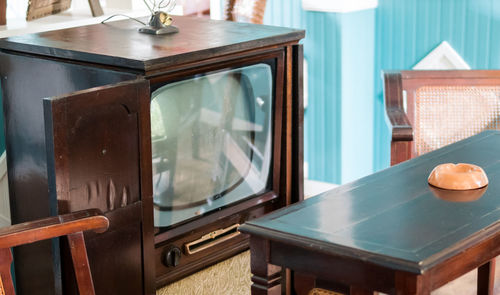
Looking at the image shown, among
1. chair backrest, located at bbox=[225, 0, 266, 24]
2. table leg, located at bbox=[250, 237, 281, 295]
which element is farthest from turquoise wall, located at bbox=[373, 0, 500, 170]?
table leg, located at bbox=[250, 237, 281, 295]

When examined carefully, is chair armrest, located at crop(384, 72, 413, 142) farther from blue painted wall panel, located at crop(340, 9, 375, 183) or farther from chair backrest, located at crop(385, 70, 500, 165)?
blue painted wall panel, located at crop(340, 9, 375, 183)

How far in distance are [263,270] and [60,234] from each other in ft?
1.62

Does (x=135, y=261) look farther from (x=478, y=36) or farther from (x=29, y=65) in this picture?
(x=478, y=36)

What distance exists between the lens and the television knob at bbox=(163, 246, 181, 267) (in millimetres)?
2422

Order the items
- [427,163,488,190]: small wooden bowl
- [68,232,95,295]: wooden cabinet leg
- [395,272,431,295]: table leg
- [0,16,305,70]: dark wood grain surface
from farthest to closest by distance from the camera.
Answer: [0,16,305,70]: dark wood grain surface, [427,163,488,190]: small wooden bowl, [68,232,95,295]: wooden cabinet leg, [395,272,431,295]: table leg

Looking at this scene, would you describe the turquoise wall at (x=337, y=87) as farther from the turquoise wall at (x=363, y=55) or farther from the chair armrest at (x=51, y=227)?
the chair armrest at (x=51, y=227)

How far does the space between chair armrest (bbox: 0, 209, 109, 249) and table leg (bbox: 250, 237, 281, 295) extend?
387 mm

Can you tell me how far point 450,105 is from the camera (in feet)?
11.0

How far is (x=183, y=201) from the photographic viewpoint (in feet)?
8.11

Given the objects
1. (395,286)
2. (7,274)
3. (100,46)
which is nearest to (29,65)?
(100,46)

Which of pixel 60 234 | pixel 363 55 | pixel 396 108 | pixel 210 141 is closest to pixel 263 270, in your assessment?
pixel 60 234

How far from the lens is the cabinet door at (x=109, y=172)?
79.0 inches

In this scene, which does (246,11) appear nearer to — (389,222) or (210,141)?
(210,141)

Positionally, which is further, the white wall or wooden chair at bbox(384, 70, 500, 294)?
wooden chair at bbox(384, 70, 500, 294)
